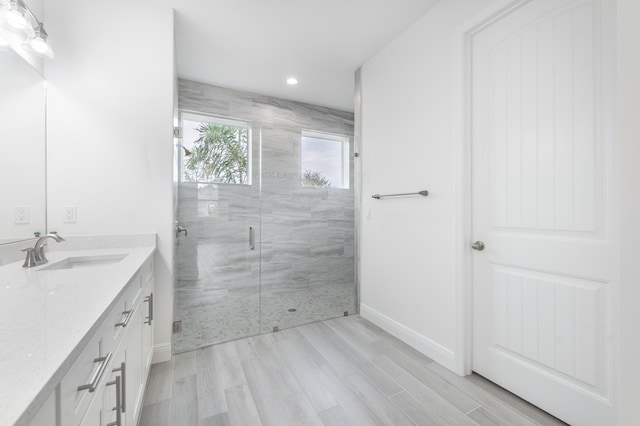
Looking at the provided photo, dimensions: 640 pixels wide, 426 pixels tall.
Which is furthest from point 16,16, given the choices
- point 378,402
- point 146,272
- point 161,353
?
point 378,402

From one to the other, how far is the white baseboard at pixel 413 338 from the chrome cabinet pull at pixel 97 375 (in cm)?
192

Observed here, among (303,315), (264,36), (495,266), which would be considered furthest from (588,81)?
(303,315)

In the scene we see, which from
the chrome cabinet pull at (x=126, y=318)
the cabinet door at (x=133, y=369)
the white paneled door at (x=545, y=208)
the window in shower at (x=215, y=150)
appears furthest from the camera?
the window in shower at (x=215, y=150)

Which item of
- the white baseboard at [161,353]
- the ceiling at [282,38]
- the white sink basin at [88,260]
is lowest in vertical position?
the white baseboard at [161,353]

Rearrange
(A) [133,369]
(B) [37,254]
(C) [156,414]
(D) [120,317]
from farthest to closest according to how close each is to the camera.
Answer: (C) [156,414] < (B) [37,254] < (A) [133,369] < (D) [120,317]

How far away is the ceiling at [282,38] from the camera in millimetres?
2010

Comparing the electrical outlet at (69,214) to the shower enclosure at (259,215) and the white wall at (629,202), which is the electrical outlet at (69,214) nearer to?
the shower enclosure at (259,215)

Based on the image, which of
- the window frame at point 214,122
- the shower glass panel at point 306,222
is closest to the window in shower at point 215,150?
the window frame at point 214,122

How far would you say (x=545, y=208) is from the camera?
147 centimetres

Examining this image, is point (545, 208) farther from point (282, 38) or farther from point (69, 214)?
point (69, 214)

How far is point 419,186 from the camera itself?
2.14 meters

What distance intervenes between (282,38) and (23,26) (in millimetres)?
1610

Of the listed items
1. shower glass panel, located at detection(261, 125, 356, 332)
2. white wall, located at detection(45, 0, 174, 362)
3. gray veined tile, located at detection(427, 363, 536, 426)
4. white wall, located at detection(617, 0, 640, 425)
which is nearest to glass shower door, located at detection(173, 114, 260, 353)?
shower glass panel, located at detection(261, 125, 356, 332)

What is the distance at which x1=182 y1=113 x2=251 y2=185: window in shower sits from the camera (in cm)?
298
